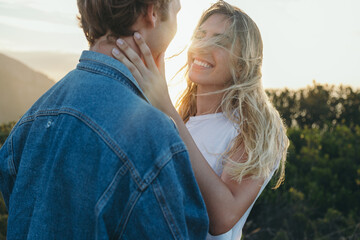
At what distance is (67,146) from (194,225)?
59 centimetres

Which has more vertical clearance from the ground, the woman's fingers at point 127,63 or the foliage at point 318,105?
the woman's fingers at point 127,63

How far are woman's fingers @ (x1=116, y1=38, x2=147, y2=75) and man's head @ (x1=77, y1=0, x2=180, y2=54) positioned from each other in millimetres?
35

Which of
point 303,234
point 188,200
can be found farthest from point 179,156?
point 303,234

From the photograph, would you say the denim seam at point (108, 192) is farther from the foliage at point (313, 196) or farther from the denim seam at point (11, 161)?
the foliage at point (313, 196)

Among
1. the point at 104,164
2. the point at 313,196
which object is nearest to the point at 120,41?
the point at 104,164

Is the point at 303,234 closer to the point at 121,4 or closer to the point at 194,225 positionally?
the point at 194,225

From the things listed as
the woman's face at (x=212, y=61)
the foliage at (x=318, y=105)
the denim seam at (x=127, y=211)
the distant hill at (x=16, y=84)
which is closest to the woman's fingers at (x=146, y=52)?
the denim seam at (x=127, y=211)

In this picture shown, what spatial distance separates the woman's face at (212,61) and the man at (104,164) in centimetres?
112

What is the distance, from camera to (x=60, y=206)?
5.02 ft

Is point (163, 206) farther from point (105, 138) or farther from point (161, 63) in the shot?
point (161, 63)

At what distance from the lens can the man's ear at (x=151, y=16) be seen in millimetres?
1688

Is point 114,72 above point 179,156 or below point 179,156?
above

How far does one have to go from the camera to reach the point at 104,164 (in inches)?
57.7

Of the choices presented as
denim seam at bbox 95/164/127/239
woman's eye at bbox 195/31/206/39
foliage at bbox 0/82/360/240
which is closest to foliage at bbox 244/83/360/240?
foliage at bbox 0/82/360/240
